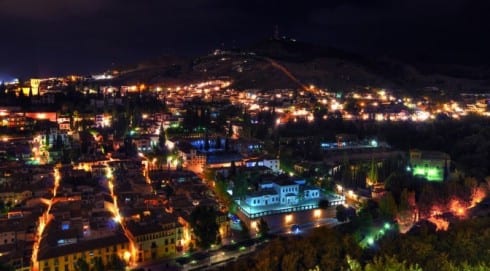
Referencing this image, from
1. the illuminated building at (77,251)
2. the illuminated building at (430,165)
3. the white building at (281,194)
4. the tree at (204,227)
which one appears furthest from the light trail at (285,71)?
the illuminated building at (77,251)

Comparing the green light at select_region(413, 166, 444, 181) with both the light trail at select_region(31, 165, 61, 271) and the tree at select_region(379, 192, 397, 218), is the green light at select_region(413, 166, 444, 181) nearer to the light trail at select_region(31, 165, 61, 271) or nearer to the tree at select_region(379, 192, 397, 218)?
the tree at select_region(379, 192, 397, 218)

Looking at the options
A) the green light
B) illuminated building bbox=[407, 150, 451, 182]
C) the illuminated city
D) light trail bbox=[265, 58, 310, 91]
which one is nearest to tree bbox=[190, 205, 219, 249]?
the illuminated city

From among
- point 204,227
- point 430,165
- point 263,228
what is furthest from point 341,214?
point 430,165

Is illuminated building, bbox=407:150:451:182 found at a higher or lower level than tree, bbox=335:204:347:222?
higher

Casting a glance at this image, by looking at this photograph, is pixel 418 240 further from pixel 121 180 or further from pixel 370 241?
pixel 121 180

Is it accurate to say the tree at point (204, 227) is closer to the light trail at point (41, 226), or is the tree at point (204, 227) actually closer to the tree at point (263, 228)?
the tree at point (263, 228)

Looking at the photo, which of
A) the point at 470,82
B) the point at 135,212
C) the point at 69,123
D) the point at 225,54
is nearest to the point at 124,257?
the point at 135,212
